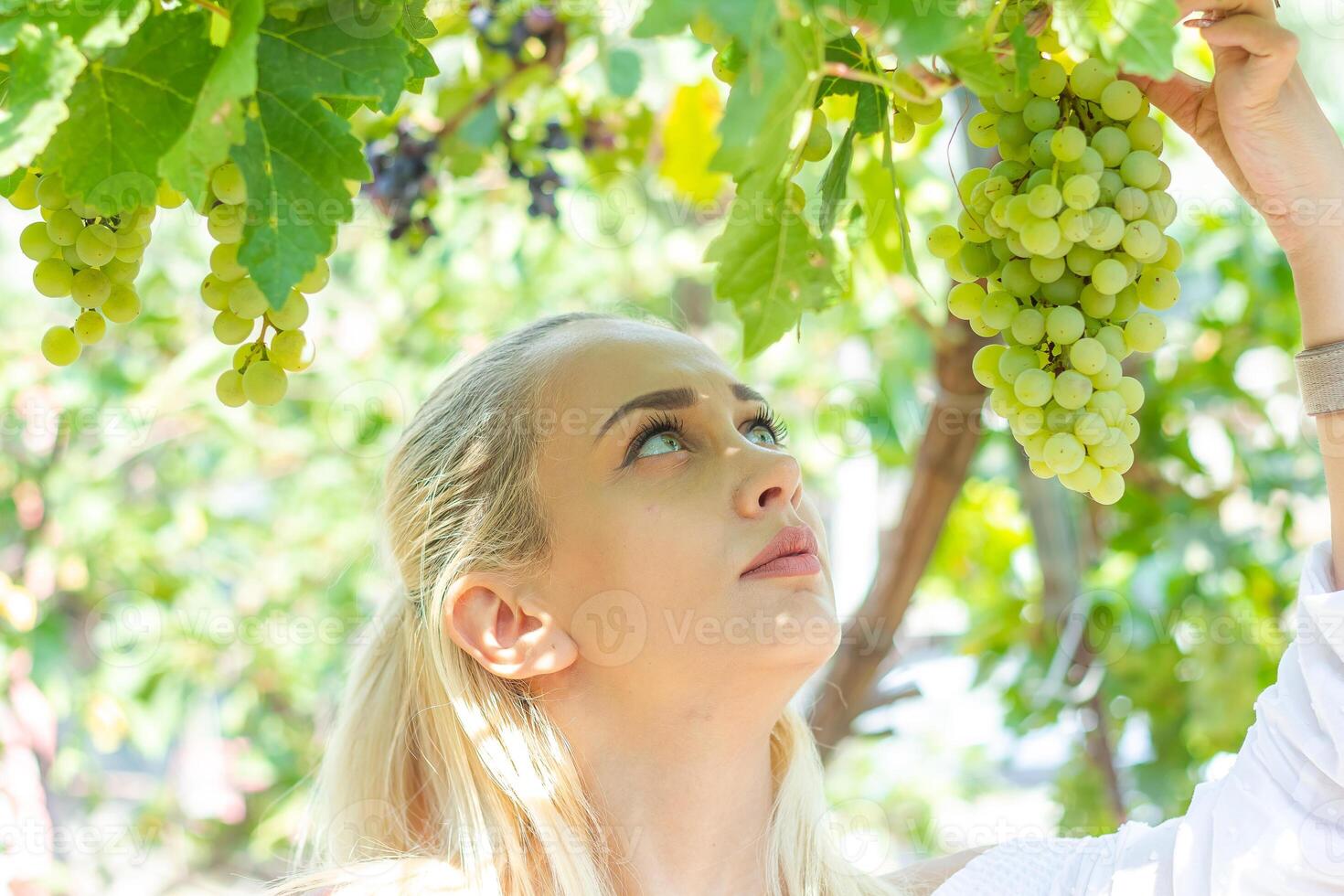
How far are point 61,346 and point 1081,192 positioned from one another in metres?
0.83

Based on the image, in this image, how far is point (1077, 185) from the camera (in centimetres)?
91

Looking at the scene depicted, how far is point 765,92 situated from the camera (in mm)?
635

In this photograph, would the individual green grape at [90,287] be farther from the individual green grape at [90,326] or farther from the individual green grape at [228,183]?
the individual green grape at [228,183]

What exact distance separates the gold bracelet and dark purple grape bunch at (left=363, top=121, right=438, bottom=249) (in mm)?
1518

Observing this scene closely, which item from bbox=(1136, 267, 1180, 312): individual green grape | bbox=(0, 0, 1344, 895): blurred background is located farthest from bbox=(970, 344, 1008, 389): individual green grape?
bbox=(0, 0, 1344, 895): blurred background

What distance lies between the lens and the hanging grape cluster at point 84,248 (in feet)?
3.11

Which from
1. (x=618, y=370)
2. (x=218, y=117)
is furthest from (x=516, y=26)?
(x=218, y=117)

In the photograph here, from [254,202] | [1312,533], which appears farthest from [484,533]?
[1312,533]

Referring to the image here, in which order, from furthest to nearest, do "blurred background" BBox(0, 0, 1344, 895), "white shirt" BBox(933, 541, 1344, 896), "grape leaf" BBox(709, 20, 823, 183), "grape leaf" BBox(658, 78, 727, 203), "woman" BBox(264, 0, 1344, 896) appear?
"blurred background" BBox(0, 0, 1344, 895) < "grape leaf" BBox(658, 78, 727, 203) < "woman" BBox(264, 0, 1344, 896) < "white shirt" BBox(933, 541, 1344, 896) < "grape leaf" BBox(709, 20, 823, 183)

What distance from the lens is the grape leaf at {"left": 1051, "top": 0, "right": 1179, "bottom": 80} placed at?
734mm

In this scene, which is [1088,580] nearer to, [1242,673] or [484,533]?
[1242,673]

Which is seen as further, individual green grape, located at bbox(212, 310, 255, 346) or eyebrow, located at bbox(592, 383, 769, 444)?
eyebrow, located at bbox(592, 383, 769, 444)

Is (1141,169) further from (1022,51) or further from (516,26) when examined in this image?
(516,26)

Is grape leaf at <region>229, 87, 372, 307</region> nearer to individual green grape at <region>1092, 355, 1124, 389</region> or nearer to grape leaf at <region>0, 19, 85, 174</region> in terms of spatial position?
grape leaf at <region>0, 19, 85, 174</region>
